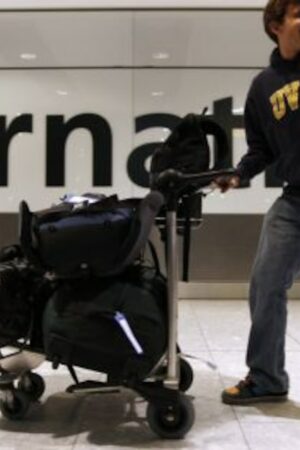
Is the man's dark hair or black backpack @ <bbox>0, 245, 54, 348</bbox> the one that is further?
the man's dark hair

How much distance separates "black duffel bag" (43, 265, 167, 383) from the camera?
6.88 feet

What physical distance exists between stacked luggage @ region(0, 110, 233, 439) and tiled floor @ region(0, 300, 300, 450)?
122mm

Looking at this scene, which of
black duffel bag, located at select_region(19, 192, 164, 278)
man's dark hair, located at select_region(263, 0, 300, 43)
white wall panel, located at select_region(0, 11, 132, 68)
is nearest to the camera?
black duffel bag, located at select_region(19, 192, 164, 278)

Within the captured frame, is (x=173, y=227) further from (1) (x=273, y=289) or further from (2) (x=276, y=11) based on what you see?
(2) (x=276, y=11)

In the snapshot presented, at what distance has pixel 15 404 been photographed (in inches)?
93.0

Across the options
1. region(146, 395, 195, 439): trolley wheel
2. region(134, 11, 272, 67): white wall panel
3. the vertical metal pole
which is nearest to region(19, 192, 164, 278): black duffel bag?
the vertical metal pole

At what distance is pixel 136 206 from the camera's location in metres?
2.14

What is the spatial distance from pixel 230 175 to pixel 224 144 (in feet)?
0.44

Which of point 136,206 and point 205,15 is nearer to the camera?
point 136,206

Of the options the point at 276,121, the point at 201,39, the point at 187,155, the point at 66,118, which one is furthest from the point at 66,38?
the point at 187,155

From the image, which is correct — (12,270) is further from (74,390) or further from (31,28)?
(31,28)

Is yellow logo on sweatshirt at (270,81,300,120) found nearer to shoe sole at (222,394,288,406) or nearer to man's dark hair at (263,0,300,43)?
man's dark hair at (263,0,300,43)

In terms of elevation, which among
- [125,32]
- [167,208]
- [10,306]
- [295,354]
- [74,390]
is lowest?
[295,354]

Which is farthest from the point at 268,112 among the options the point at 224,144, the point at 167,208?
the point at 167,208
